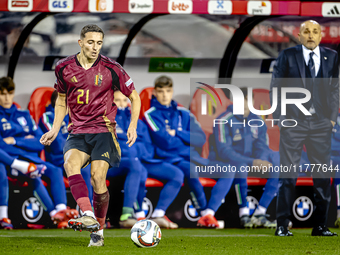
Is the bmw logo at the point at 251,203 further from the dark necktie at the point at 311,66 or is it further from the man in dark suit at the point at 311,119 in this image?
the dark necktie at the point at 311,66

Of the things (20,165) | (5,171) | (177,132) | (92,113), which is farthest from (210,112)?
(92,113)

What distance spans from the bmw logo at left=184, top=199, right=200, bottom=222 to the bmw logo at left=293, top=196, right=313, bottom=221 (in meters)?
1.06

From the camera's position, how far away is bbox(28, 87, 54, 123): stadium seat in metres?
6.21

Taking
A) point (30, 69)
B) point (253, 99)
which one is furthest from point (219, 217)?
point (30, 69)

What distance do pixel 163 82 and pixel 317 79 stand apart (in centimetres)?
165

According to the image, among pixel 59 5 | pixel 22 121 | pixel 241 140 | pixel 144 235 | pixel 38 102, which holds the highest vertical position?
pixel 59 5

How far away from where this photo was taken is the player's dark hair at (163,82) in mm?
6180

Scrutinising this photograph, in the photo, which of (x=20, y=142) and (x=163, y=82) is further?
(x=163, y=82)

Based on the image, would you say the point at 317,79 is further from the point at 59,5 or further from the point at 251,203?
the point at 59,5

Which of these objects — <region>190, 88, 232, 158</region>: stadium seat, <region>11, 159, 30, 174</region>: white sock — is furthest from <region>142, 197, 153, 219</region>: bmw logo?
<region>11, 159, 30, 174</region>: white sock

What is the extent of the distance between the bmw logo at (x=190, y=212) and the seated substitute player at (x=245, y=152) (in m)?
0.44

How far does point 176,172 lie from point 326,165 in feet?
5.01

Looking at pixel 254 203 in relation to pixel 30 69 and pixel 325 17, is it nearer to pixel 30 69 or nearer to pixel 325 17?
pixel 325 17

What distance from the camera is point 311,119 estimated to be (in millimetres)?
5312
